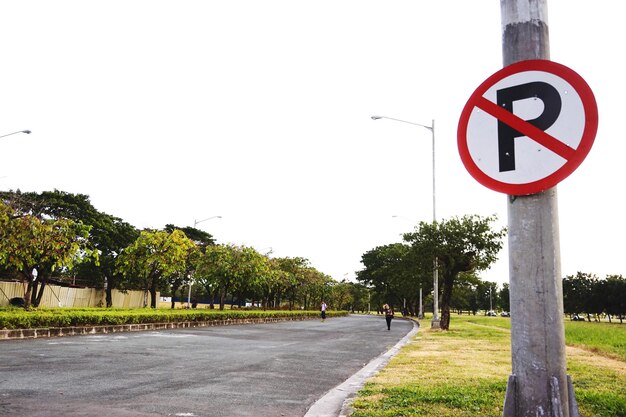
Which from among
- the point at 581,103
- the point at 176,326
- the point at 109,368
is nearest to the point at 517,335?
the point at 581,103

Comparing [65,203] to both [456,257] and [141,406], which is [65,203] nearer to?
[456,257]

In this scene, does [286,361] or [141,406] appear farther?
[286,361]

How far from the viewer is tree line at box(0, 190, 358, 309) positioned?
2281 cm

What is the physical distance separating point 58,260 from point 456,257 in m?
20.4

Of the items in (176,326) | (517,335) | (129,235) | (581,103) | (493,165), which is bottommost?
(176,326)

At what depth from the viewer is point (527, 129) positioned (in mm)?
2801

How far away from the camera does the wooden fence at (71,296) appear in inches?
1700

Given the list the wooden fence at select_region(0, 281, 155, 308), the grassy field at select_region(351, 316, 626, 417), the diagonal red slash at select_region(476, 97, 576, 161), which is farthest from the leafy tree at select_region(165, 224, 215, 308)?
the diagonal red slash at select_region(476, 97, 576, 161)

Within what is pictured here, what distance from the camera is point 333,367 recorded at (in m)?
11.8

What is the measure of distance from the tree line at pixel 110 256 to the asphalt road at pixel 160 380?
9.57 metres

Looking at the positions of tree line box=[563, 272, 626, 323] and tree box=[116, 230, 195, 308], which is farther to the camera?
tree line box=[563, 272, 626, 323]

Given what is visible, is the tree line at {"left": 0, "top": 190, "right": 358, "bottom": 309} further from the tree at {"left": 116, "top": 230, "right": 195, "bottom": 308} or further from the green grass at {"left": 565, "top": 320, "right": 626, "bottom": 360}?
the green grass at {"left": 565, "top": 320, "right": 626, "bottom": 360}

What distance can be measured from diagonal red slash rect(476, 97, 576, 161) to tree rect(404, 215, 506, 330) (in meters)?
25.8

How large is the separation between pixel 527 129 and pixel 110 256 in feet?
189
